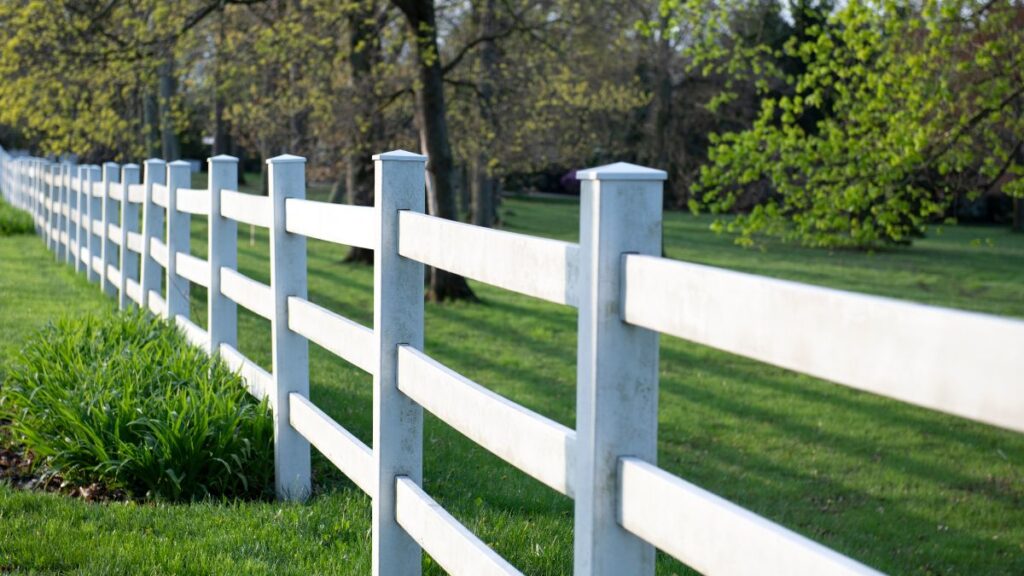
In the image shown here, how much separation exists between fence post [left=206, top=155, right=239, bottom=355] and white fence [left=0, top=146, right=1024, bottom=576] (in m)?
0.70

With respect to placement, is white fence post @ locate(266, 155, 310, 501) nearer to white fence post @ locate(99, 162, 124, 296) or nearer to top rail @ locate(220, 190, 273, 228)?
top rail @ locate(220, 190, 273, 228)

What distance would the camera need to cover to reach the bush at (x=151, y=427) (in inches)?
213

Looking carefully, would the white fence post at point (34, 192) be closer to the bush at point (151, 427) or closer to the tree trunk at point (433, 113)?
the tree trunk at point (433, 113)

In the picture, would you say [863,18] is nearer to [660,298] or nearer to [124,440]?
[124,440]

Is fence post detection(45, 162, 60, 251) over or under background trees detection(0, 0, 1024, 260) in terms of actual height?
under

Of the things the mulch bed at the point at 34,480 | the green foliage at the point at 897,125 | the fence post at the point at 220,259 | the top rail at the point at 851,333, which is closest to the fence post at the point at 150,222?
the fence post at the point at 220,259

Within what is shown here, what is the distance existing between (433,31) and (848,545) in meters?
10.2

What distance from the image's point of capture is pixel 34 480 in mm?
5844

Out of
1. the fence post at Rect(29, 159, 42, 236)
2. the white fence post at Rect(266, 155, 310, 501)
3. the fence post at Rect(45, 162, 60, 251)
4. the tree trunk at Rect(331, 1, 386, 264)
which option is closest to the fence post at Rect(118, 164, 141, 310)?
the white fence post at Rect(266, 155, 310, 501)

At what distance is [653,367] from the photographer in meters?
2.46

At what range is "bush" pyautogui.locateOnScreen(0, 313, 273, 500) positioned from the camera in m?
5.42

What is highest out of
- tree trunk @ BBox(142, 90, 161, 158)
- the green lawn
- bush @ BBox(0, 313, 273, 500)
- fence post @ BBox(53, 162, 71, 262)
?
tree trunk @ BBox(142, 90, 161, 158)

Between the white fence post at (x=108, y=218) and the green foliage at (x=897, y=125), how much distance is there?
5.79m

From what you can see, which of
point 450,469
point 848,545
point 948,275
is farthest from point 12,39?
point 948,275
